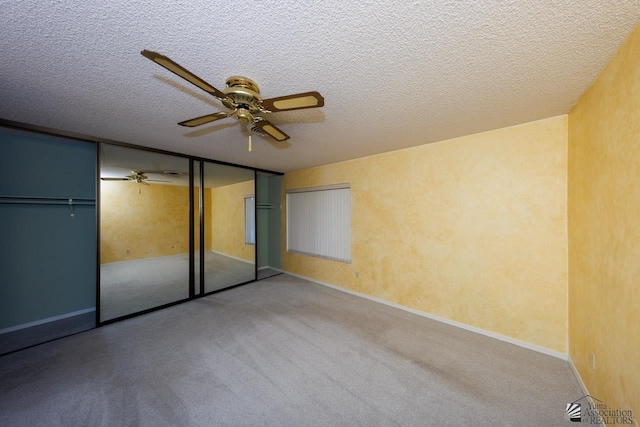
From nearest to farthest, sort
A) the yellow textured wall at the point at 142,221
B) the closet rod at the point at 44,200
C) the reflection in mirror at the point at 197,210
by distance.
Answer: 1. the closet rod at the point at 44,200
2. the yellow textured wall at the point at 142,221
3. the reflection in mirror at the point at 197,210

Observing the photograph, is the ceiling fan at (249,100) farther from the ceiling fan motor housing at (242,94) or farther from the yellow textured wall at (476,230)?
the yellow textured wall at (476,230)

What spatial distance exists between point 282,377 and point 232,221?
3.46 m

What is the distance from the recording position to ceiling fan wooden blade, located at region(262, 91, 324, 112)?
133 centimetres

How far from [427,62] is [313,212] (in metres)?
3.43

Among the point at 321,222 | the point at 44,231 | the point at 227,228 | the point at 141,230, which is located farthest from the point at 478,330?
the point at 44,231

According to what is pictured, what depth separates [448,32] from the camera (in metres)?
1.14

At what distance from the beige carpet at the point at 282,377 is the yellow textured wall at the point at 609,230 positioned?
496 mm

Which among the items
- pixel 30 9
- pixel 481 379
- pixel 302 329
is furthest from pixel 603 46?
pixel 302 329

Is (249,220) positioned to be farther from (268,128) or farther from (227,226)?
(268,128)

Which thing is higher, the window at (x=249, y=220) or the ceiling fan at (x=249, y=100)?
the ceiling fan at (x=249, y=100)

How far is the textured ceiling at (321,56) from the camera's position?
1.03 m

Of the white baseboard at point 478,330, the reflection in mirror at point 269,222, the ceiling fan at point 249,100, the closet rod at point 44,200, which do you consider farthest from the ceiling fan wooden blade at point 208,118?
the reflection in mirror at point 269,222

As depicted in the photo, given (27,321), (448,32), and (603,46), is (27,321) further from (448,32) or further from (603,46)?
(603,46)

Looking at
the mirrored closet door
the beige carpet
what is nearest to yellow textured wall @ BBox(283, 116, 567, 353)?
the beige carpet
